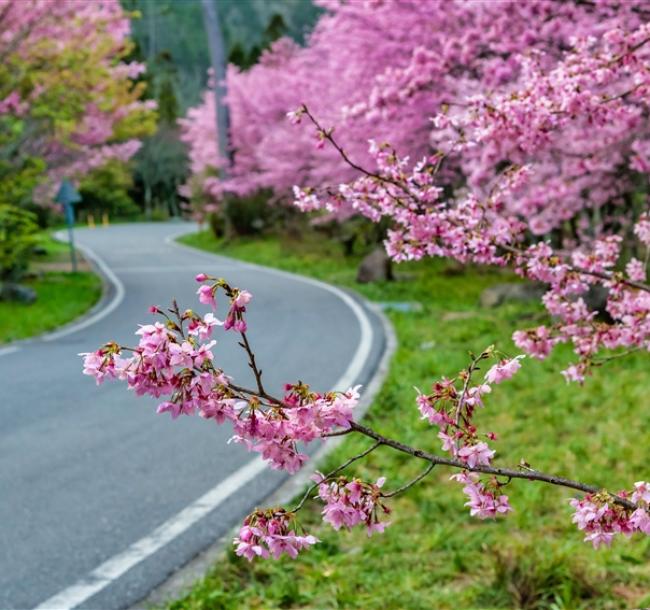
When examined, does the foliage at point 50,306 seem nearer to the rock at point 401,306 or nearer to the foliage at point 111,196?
the rock at point 401,306

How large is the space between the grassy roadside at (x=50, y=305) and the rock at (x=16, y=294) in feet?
0.60

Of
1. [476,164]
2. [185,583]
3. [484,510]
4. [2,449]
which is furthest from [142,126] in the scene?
[484,510]

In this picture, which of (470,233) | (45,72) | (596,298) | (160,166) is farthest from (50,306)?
(160,166)

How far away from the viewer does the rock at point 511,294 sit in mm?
15820

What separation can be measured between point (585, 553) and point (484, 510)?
2.83 meters

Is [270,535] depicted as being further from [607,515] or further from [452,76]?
[452,76]

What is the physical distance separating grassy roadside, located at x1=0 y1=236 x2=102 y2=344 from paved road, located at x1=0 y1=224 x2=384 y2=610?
1100 millimetres

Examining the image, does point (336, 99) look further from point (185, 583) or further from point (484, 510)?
point (484, 510)

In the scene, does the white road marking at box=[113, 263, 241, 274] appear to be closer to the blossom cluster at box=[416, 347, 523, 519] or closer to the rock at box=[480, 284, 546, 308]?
the rock at box=[480, 284, 546, 308]

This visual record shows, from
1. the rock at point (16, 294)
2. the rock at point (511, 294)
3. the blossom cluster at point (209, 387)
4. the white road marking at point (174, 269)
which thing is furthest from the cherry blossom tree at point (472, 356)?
the white road marking at point (174, 269)

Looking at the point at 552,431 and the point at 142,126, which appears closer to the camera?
the point at 552,431

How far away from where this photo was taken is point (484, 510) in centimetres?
223

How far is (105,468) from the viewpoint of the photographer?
6.61 m

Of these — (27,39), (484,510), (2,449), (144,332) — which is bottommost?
(2,449)
